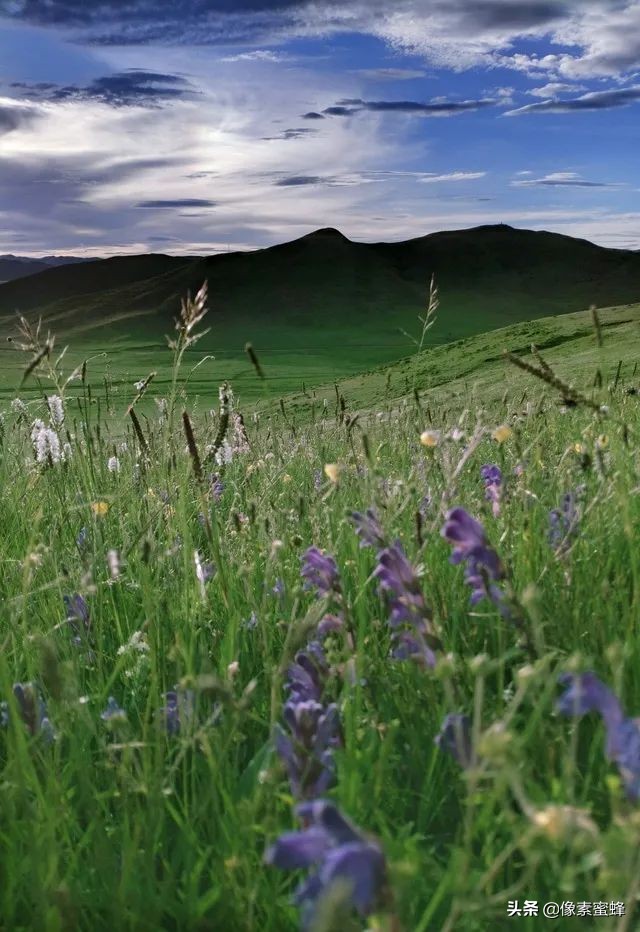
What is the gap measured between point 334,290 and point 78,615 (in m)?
143

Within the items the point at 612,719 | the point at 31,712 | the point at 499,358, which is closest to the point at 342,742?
the point at 31,712

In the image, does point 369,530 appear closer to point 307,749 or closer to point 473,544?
point 473,544

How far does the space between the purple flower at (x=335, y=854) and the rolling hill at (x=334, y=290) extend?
315 feet

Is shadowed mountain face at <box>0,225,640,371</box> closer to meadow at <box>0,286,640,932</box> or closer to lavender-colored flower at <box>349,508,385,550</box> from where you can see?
meadow at <box>0,286,640,932</box>

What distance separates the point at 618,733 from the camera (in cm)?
111

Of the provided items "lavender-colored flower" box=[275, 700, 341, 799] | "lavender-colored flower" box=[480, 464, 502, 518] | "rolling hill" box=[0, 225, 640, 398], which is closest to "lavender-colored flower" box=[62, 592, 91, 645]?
"lavender-colored flower" box=[275, 700, 341, 799]

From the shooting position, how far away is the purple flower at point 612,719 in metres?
1.08

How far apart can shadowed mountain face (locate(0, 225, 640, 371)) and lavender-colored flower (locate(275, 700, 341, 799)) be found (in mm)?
103073

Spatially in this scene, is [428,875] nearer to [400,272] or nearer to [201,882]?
[201,882]

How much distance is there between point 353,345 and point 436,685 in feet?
347

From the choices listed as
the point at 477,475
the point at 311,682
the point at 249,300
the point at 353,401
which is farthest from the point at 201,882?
the point at 249,300

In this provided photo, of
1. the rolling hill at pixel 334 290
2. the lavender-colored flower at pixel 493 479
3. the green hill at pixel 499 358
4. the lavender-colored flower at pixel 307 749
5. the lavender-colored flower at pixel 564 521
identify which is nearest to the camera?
the lavender-colored flower at pixel 307 749

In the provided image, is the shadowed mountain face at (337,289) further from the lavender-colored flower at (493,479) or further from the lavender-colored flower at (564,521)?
the lavender-colored flower at (564,521)

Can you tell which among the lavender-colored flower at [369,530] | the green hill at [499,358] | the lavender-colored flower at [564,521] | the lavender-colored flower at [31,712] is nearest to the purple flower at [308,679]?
the lavender-colored flower at [369,530]
